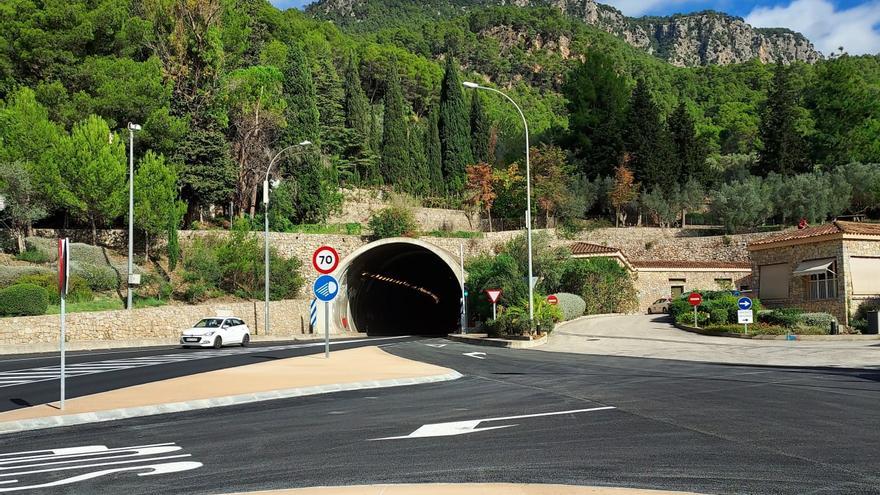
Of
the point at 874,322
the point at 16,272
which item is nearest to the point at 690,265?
the point at 874,322

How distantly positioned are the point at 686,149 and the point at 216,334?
5676 centimetres

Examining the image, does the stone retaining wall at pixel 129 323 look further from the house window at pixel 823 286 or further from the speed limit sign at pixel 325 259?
the house window at pixel 823 286

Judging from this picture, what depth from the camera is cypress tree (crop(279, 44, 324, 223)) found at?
57.4 meters

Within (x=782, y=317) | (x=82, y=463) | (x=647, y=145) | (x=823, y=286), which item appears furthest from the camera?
(x=647, y=145)

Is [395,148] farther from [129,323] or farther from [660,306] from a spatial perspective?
[129,323]

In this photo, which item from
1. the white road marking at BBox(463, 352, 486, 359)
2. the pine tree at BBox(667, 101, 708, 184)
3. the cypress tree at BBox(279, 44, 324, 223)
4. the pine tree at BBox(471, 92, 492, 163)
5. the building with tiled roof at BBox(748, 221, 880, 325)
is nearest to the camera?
the white road marking at BBox(463, 352, 486, 359)

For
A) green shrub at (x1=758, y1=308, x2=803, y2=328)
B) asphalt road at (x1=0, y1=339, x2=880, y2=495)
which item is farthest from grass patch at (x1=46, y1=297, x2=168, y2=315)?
green shrub at (x1=758, y1=308, x2=803, y2=328)

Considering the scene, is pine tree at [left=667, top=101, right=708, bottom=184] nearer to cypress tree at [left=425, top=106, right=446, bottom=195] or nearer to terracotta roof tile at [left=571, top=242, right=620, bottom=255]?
terracotta roof tile at [left=571, top=242, right=620, bottom=255]

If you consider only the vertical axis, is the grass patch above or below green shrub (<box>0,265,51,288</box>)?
below

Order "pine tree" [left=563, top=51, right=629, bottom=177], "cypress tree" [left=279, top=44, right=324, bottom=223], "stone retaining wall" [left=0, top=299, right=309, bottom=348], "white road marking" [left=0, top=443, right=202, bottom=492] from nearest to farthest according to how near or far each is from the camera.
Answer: "white road marking" [left=0, top=443, right=202, bottom=492] → "stone retaining wall" [left=0, top=299, right=309, bottom=348] → "cypress tree" [left=279, top=44, right=324, bottom=223] → "pine tree" [left=563, top=51, right=629, bottom=177]

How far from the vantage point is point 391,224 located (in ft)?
171

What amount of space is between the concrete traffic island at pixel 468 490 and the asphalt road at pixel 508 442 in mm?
235

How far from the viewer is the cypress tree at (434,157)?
77250 mm

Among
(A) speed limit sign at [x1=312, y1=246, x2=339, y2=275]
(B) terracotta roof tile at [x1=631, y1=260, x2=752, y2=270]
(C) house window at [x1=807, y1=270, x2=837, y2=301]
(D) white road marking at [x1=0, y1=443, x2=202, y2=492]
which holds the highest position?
(B) terracotta roof tile at [x1=631, y1=260, x2=752, y2=270]
